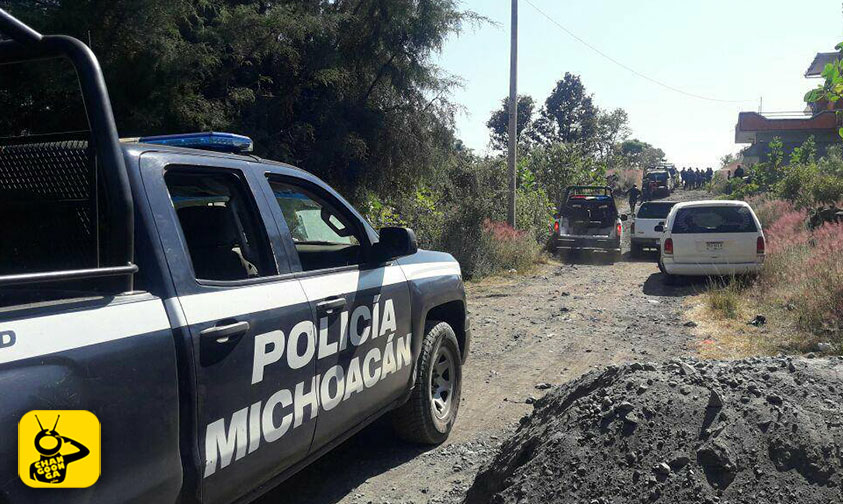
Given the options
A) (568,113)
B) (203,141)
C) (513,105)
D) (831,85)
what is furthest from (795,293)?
(568,113)

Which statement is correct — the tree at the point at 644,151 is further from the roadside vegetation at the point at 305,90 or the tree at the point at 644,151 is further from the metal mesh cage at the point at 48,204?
the metal mesh cage at the point at 48,204

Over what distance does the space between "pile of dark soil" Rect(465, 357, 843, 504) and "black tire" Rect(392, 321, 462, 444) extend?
77cm

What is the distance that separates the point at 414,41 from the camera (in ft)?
39.7

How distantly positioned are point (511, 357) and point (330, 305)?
470 centimetres

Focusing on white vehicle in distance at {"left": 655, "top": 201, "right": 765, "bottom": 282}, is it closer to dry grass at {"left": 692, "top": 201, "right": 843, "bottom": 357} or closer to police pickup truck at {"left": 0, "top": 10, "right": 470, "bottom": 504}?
dry grass at {"left": 692, "top": 201, "right": 843, "bottom": 357}

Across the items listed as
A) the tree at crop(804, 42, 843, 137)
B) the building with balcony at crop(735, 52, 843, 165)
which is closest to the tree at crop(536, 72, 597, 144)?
the building with balcony at crop(735, 52, 843, 165)

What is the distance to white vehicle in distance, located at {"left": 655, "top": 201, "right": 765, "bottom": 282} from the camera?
39.5ft

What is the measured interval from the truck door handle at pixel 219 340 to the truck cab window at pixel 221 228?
569 millimetres

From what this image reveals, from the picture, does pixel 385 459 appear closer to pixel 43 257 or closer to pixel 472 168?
pixel 43 257

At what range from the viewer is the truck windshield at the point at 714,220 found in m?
12.2

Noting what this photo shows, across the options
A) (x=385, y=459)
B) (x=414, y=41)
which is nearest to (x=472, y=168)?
(x=414, y=41)

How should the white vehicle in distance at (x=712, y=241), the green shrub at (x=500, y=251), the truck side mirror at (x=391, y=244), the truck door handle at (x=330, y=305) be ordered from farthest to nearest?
the green shrub at (x=500, y=251), the white vehicle in distance at (x=712, y=241), the truck side mirror at (x=391, y=244), the truck door handle at (x=330, y=305)

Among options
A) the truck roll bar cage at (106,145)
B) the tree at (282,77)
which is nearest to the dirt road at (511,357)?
the truck roll bar cage at (106,145)

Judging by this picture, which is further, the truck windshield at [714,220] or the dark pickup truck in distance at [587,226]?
the dark pickup truck in distance at [587,226]
